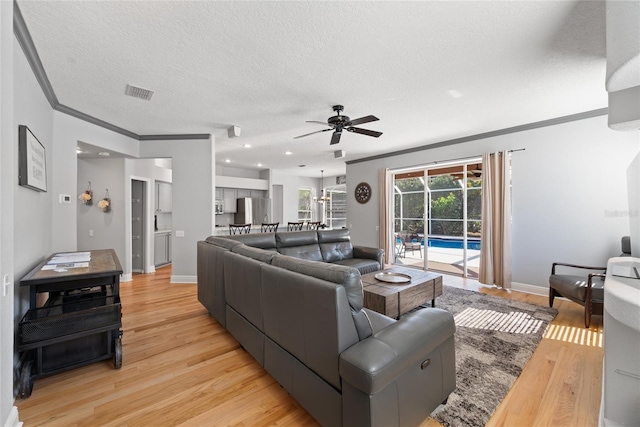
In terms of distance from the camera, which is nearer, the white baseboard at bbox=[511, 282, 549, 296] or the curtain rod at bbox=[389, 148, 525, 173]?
the white baseboard at bbox=[511, 282, 549, 296]

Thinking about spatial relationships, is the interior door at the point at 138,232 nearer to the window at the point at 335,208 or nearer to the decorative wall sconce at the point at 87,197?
the decorative wall sconce at the point at 87,197

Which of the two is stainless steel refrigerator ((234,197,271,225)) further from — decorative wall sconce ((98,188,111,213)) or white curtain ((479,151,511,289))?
white curtain ((479,151,511,289))

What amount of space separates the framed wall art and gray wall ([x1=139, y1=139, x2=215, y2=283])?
216cm

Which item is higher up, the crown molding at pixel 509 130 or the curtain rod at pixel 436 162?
the crown molding at pixel 509 130

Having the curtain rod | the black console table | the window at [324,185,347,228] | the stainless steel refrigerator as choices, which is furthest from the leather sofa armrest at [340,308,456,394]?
the window at [324,185,347,228]

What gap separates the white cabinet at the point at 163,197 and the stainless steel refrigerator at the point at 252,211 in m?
2.23

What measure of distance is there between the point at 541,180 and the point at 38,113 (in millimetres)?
6789

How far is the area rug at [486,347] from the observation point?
5.86 feet

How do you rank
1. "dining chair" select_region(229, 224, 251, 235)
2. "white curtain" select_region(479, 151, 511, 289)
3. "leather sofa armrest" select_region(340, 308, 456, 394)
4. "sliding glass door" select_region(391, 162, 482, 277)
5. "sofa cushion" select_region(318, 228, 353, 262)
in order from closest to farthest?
"leather sofa armrest" select_region(340, 308, 456, 394) → "white curtain" select_region(479, 151, 511, 289) → "sofa cushion" select_region(318, 228, 353, 262) → "sliding glass door" select_region(391, 162, 482, 277) → "dining chair" select_region(229, 224, 251, 235)

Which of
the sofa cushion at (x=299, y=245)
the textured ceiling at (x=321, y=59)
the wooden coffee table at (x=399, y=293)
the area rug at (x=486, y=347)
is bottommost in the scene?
the area rug at (x=486, y=347)

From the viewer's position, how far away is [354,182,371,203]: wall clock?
23.3 ft

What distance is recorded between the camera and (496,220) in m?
4.61

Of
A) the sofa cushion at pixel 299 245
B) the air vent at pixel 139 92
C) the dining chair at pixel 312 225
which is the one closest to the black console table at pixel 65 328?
the air vent at pixel 139 92

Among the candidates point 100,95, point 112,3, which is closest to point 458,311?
point 112,3
